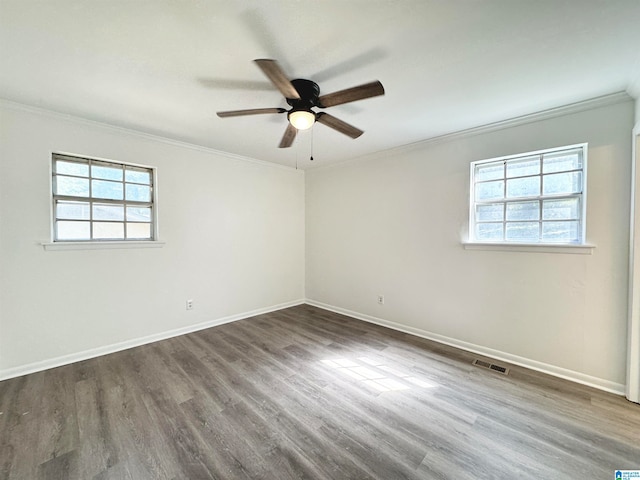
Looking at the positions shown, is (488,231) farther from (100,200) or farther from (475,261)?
(100,200)

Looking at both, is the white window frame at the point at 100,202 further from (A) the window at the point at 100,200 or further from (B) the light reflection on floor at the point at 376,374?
(B) the light reflection on floor at the point at 376,374

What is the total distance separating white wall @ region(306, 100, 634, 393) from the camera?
2.19 meters

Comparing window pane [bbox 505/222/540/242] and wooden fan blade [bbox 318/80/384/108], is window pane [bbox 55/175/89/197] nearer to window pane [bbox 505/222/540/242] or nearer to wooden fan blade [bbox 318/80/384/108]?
wooden fan blade [bbox 318/80/384/108]

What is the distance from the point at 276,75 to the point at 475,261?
9.05 ft

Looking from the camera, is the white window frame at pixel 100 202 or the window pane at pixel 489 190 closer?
the white window frame at pixel 100 202

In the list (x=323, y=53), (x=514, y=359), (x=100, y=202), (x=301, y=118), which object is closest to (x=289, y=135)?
(x=301, y=118)

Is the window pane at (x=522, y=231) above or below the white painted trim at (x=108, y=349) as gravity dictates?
above

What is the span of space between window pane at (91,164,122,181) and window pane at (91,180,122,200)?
59mm

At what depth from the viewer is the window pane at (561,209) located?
7.89 ft

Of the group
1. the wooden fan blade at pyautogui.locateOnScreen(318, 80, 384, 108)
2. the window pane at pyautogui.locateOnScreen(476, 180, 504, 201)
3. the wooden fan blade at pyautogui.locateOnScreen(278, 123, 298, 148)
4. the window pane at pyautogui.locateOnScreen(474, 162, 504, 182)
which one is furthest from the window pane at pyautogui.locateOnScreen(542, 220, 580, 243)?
the wooden fan blade at pyautogui.locateOnScreen(278, 123, 298, 148)

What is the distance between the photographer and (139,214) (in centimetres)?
316

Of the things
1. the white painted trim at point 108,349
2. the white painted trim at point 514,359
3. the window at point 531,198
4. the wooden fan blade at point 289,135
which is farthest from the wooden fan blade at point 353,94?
the white painted trim at point 108,349

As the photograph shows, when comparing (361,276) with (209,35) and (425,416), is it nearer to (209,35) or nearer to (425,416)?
(425,416)

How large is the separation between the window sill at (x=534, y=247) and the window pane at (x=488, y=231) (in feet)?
0.51
